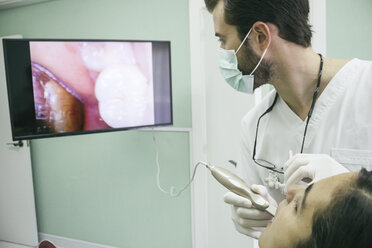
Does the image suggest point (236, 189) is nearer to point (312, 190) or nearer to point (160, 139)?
point (312, 190)

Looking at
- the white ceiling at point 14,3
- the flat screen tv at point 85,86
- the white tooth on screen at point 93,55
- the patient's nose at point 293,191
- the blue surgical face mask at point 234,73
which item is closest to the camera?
the patient's nose at point 293,191

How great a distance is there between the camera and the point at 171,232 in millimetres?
2549

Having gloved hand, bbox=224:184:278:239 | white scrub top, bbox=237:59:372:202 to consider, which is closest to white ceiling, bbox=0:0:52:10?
white scrub top, bbox=237:59:372:202

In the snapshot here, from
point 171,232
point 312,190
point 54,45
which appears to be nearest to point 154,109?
point 54,45

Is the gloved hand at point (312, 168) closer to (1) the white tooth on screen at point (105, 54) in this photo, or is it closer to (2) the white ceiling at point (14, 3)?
(1) the white tooth on screen at point (105, 54)

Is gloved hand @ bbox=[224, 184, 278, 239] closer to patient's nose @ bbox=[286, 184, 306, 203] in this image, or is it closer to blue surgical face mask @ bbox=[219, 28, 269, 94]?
patient's nose @ bbox=[286, 184, 306, 203]

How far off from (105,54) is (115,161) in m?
1.01

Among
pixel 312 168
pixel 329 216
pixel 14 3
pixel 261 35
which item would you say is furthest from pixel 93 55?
pixel 329 216

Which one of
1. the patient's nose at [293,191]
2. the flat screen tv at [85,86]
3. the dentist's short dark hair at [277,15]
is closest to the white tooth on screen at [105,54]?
the flat screen tv at [85,86]

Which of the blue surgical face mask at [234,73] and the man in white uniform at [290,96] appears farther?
the blue surgical face mask at [234,73]

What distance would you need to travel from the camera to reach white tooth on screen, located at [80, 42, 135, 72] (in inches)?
80.0

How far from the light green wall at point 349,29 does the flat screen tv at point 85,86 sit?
1.10 metres

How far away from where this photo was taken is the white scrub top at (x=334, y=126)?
38.8 inches

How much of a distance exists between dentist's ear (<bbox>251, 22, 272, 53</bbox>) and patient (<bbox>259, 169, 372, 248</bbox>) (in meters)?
0.59
